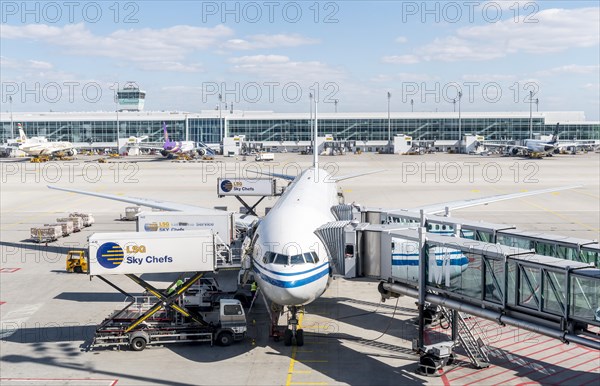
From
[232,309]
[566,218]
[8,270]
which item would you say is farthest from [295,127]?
[232,309]

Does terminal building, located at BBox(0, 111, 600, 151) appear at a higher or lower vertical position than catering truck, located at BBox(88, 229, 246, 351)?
higher

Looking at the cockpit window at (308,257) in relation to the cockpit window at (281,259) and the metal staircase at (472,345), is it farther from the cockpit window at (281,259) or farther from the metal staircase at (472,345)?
the metal staircase at (472,345)

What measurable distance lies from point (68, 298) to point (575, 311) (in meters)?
27.0

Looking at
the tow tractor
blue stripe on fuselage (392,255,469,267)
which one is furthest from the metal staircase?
the tow tractor

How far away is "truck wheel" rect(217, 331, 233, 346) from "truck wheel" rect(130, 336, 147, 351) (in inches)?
129

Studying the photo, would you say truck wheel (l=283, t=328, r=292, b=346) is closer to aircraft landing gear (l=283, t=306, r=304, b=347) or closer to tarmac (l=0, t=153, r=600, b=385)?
aircraft landing gear (l=283, t=306, r=304, b=347)

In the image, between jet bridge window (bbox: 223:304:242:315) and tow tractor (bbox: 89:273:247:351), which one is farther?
jet bridge window (bbox: 223:304:242:315)

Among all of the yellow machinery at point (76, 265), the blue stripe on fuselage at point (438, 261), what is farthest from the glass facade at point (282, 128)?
the blue stripe on fuselage at point (438, 261)

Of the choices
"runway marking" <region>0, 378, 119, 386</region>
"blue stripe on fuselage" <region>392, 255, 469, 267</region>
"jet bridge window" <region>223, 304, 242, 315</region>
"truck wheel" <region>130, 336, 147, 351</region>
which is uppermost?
"blue stripe on fuselage" <region>392, 255, 469, 267</region>

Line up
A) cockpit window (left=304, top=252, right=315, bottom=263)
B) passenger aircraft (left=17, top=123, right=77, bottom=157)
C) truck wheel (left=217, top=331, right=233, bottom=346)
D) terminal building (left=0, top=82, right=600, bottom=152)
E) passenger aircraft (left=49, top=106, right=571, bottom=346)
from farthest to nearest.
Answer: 1. terminal building (left=0, top=82, right=600, bottom=152)
2. passenger aircraft (left=17, top=123, right=77, bottom=157)
3. truck wheel (left=217, top=331, right=233, bottom=346)
4. cockpit window (left=304, top=252, right=315, bottom=263)
5. passenger aircraft (left=49, top=106, right=571, bottom=346)

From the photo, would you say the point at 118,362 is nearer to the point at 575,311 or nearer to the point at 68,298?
the point at 68,298

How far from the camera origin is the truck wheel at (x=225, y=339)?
1017 inches

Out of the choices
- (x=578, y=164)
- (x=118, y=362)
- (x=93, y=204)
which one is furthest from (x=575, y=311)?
(x=578, y=164)

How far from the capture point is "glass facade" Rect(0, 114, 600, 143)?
186500mm
